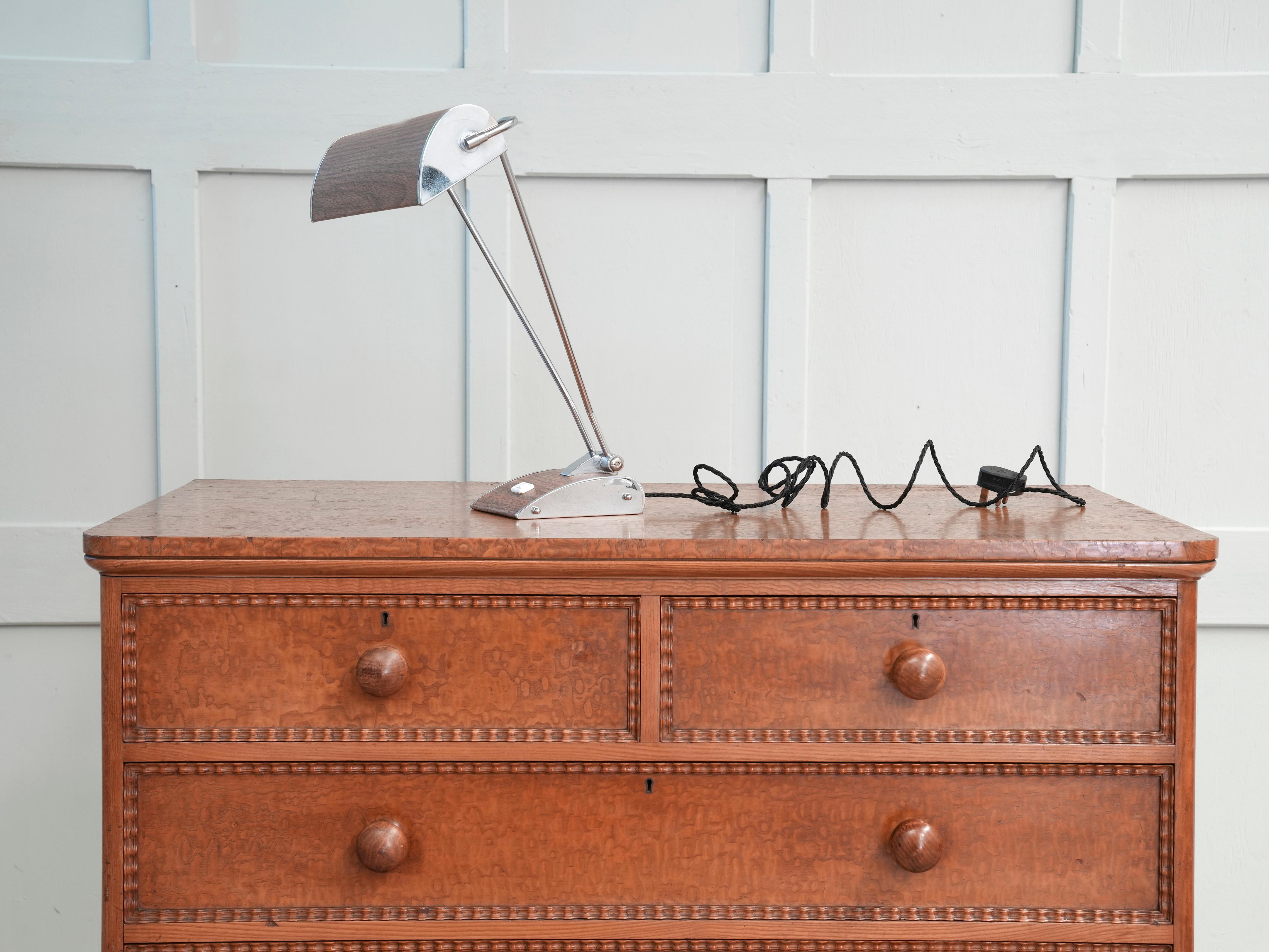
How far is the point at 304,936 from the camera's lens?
Result: 3.82ft

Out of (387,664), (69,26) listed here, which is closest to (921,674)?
(387,664)

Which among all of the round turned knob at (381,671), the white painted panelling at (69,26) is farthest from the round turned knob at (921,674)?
the white painted panelling at (69,26)

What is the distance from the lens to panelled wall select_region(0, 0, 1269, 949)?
1922 mm

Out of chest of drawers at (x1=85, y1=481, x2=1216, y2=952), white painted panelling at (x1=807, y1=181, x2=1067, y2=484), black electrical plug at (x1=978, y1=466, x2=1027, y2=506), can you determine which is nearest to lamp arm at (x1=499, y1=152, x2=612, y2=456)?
chest of drawers at (x1=85, y1=481, x2=1216, y2=952)

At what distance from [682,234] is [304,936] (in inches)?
52.7

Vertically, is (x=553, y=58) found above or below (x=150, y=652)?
above

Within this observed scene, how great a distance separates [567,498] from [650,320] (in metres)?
0.77

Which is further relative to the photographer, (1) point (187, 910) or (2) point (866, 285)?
(2) point (866, 285)

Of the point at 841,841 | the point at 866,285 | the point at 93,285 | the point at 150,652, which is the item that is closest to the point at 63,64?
the point at 93,285

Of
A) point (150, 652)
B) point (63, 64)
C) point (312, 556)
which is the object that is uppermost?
point (63, 64)

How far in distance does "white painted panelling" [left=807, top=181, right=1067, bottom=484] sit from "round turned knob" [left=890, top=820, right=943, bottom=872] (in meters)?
0.89

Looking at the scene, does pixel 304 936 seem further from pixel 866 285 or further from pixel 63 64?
pixel 63 64

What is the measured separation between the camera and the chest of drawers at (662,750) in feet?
3.76

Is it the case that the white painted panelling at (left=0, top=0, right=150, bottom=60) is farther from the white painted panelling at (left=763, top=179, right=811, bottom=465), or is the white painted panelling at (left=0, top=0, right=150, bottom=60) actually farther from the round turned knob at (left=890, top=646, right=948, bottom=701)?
the round turned knob at (left=890, top=646, right=948, bottom=701)
